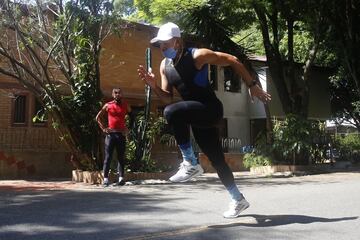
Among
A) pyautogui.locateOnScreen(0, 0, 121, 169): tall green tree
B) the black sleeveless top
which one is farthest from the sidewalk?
pyautogui.locateOnScreen(0, 0, 121, 169): tall green tree

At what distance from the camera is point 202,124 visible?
5480mm

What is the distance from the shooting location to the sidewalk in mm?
4941

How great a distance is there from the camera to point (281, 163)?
51.0ft

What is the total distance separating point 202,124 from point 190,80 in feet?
1.54

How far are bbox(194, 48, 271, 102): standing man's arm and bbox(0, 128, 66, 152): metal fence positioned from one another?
10.4m

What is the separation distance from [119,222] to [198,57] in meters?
1.89

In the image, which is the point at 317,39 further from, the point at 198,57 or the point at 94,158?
the point at 198,57

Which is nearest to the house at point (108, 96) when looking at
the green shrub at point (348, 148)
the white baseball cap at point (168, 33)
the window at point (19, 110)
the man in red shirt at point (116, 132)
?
the window at point (19, 110)

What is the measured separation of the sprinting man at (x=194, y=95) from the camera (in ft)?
17.7

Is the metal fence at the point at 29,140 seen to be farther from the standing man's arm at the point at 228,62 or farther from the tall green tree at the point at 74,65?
the standing man's arm at the point at 228,62

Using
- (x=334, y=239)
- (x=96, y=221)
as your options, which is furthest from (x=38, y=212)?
(x=334, y=239)

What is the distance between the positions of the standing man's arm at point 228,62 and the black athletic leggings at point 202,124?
15.7 inches

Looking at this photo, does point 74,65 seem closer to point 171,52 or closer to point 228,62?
point 171,52

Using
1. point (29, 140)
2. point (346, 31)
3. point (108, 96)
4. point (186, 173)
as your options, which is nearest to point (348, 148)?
point (346, 31)
